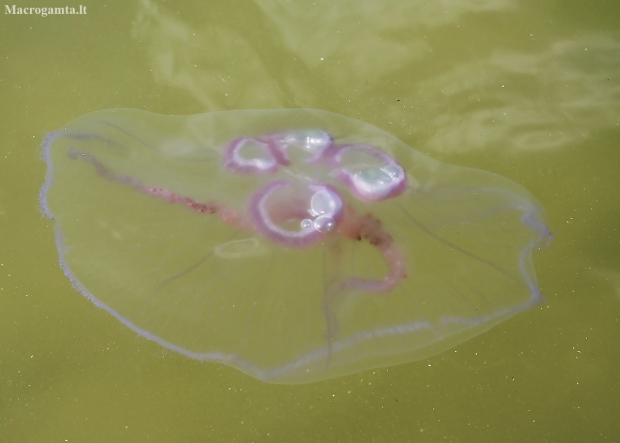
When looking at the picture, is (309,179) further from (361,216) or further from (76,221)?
(76,221)

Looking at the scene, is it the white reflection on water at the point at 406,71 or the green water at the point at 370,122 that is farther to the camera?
the white reflection on water at the point at 406,71

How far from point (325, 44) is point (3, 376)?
203 centimetres

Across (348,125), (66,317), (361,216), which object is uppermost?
(348,125)

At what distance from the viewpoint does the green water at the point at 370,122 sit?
5.90 ft

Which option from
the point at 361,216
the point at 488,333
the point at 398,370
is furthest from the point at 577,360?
the point at 361,216

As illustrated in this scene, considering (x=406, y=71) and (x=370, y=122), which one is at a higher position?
(x=406, y=71)

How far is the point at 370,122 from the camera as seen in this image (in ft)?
6.51

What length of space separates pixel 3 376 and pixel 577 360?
244cm

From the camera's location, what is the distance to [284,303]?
1.83 m

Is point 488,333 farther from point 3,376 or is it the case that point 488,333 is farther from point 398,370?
point 3,376

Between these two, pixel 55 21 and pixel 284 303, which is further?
pixel 55 21

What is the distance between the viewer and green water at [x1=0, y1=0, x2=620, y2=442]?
1797mm

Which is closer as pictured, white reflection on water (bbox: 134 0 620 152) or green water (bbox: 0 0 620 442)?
green water (bbox: 0 0 620 442)

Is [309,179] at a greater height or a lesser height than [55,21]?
lesser
